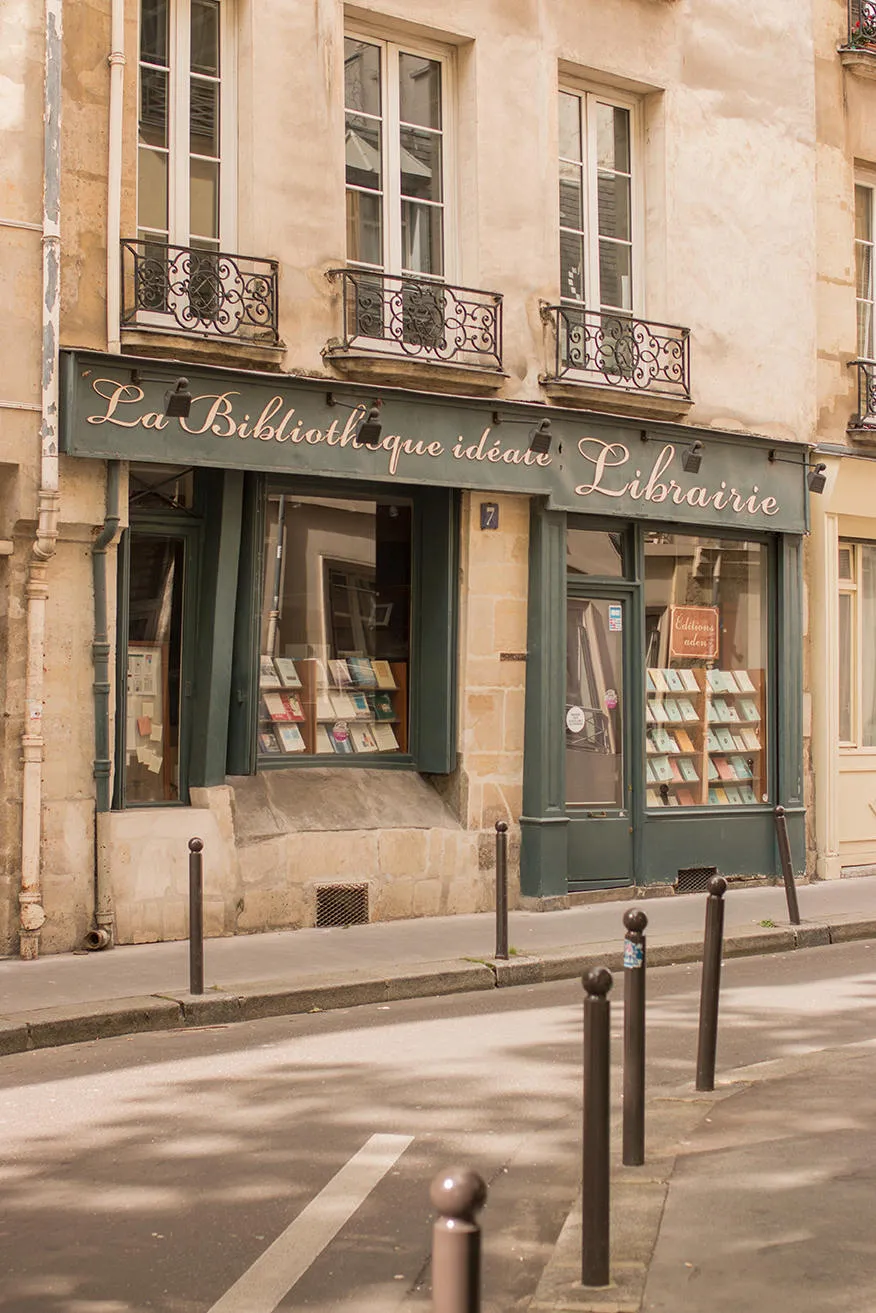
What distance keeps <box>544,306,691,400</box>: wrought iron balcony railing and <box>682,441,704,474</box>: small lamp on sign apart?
43 centimetres

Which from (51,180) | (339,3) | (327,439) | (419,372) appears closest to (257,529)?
(327,439)

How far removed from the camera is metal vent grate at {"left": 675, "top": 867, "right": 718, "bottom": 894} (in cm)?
1418

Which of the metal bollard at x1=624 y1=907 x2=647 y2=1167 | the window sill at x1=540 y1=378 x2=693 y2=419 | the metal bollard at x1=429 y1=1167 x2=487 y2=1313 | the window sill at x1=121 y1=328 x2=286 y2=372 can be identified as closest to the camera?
the metal bollard at x1=429 y1=1167 x2=487 y2=1313

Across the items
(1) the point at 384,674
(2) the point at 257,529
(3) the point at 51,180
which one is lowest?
(1) the point at 384,674

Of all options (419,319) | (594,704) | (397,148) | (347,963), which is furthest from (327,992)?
(397,148)

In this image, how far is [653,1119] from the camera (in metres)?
6.31

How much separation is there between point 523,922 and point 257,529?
135 inches

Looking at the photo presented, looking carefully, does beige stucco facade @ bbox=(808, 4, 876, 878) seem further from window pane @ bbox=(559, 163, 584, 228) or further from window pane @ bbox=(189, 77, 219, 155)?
window pane @ bbox=(189, 77, 219, 155)

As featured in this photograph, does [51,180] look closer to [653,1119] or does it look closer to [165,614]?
[165,614]

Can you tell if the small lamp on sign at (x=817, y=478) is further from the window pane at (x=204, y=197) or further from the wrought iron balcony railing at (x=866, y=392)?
the window pane at (x=204, y=197)

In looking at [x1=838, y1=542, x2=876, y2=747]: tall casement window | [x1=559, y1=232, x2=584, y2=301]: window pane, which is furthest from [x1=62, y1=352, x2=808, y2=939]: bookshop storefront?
[x1=559, y1=232, x2=584, y2=301]: window pane

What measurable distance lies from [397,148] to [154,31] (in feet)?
6.85

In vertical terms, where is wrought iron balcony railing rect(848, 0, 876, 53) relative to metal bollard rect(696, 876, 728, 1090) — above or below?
above

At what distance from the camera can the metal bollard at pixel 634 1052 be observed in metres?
5.55
